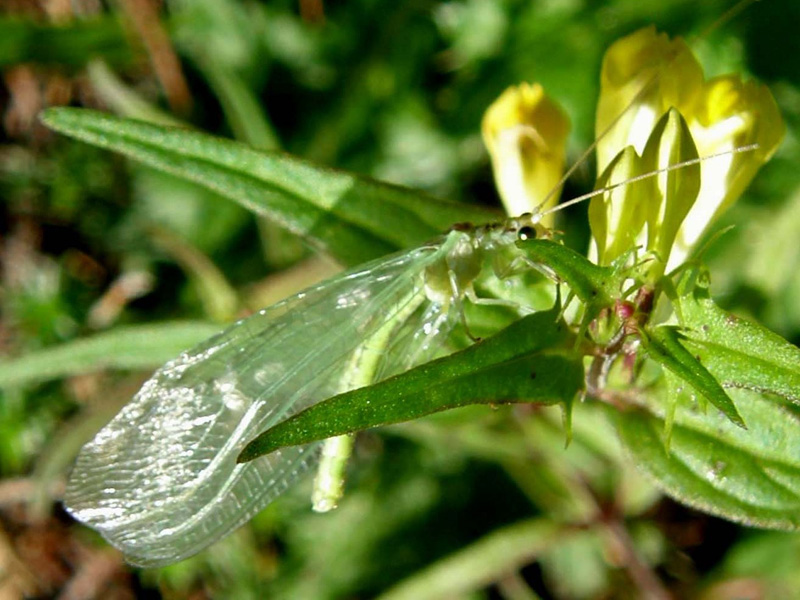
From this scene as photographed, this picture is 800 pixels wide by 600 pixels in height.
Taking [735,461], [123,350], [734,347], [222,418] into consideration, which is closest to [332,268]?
[123,350]

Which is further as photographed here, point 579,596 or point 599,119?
point 579,596

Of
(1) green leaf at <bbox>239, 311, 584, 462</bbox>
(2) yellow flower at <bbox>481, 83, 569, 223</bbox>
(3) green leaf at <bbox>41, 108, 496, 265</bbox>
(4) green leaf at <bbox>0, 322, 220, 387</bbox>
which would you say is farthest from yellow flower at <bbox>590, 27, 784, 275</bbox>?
(4) green leaf at <bbox>0, 322, 220, 387</bbox>

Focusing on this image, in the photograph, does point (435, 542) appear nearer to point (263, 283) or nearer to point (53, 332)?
point (263, 283)

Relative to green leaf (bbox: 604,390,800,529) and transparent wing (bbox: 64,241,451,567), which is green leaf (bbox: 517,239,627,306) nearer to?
green leaf (bbox: 604,390,800,529)

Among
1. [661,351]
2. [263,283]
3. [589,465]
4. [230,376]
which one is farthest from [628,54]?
[263,283]

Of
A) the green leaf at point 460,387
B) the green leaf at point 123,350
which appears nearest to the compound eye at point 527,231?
Result: the green leaf at point 460,387

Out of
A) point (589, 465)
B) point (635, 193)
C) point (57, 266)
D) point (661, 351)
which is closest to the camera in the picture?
point (661, 351)

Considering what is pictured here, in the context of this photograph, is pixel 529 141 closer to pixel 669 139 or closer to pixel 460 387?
pixel 669 139
